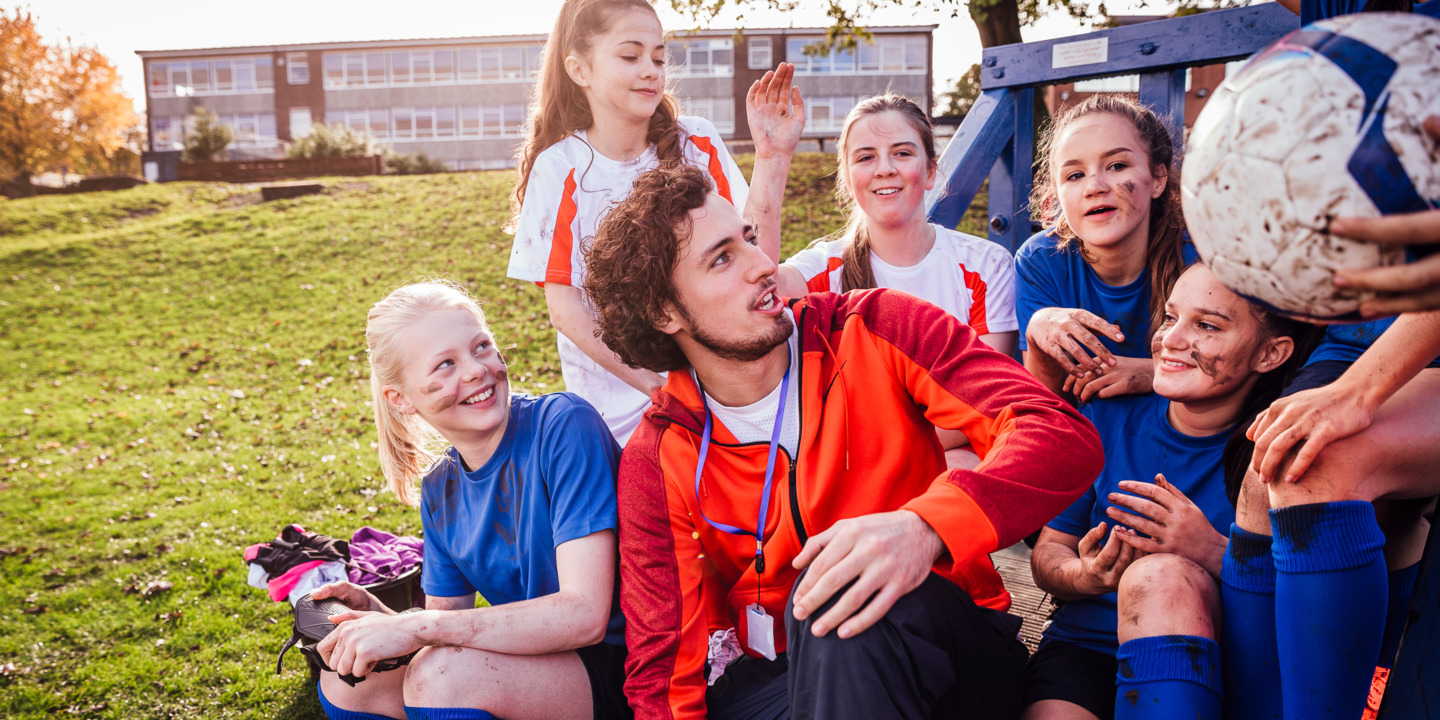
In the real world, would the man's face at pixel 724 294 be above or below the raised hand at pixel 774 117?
below

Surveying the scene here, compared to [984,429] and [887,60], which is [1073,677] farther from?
[887,60]

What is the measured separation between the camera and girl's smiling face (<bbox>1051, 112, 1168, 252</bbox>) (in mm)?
2535

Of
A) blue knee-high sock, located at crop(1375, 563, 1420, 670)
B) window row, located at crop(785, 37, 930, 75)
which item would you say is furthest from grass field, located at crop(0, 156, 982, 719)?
window row, located at crop(785, 37, 930, 75)

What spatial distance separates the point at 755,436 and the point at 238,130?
44819 mm

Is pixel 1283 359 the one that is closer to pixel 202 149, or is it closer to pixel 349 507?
pixel 349 507

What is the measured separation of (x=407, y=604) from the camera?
329cm

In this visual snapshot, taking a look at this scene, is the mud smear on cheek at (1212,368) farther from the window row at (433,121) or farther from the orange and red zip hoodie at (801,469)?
the window row at (433,121)

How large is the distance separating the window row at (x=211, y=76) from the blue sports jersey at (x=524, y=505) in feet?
143

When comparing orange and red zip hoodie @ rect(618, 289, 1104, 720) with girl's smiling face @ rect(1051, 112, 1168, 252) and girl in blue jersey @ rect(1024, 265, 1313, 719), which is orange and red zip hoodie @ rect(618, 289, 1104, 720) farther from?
girl's smiling face @ rect(1051, 112, 1168, 252)

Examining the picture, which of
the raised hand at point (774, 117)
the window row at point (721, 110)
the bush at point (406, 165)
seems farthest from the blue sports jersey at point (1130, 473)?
the window row at point (721, 110)

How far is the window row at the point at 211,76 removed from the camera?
129 ft

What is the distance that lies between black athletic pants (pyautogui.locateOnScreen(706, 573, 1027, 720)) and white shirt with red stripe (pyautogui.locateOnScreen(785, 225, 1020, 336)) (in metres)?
1.65

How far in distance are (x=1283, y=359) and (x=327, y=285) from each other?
1266cm

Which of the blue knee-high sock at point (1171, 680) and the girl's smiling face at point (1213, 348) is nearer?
the blue knee-high sock at point (1171, 680)
